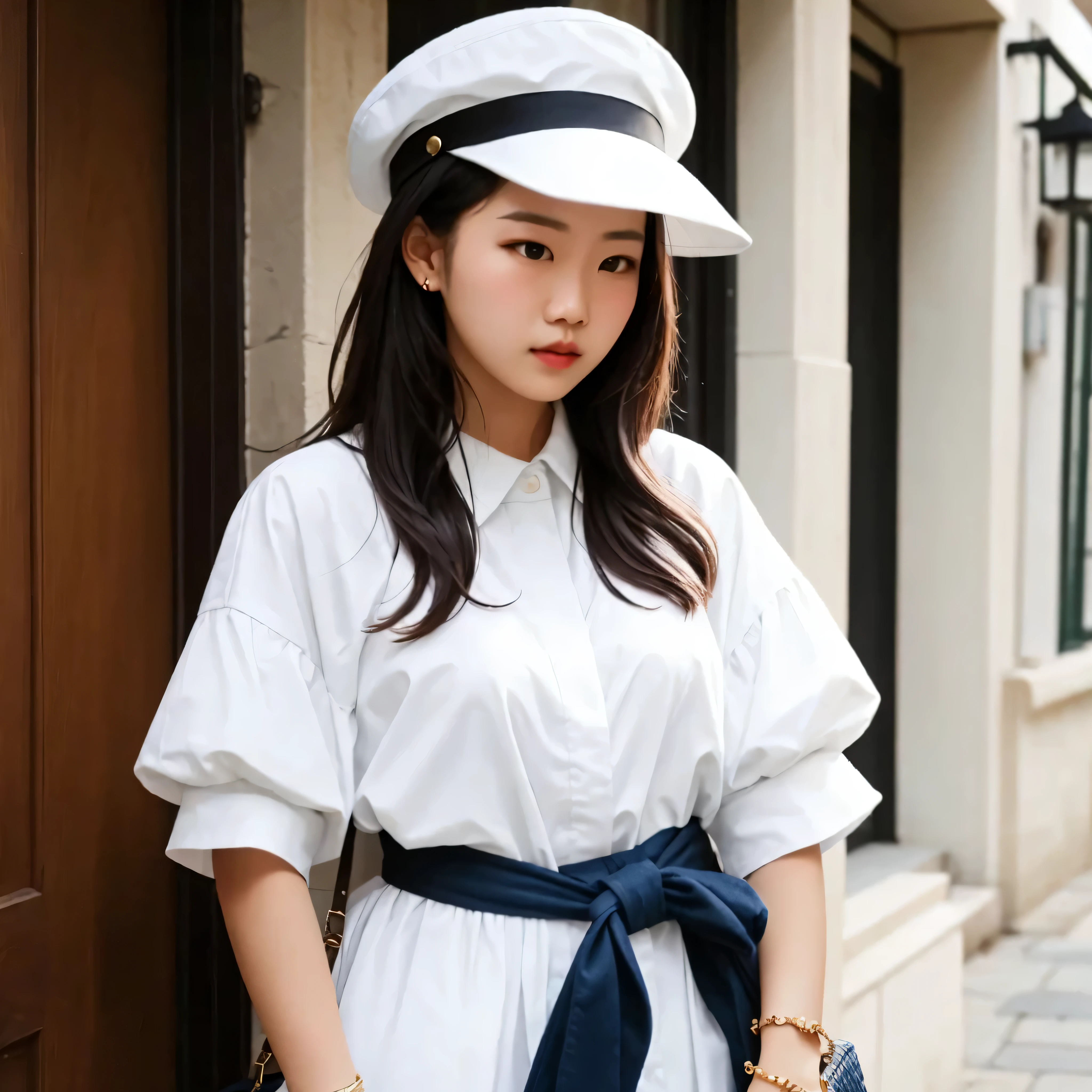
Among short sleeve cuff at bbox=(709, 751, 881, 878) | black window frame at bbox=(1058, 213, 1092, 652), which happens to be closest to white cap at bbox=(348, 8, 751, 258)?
short sleeve cuff at bbox=(709, 751, 881, 878)

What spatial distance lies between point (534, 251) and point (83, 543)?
2.69 ft

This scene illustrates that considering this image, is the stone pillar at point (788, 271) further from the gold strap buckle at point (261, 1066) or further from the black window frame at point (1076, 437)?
the black window frame at point (1076, 437)

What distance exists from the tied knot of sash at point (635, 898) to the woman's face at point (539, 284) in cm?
55

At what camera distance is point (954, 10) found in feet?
14.2

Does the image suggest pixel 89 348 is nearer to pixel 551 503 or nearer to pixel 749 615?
pixel 551 503

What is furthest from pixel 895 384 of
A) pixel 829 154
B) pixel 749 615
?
pixel 749 615

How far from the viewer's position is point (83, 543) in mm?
1793

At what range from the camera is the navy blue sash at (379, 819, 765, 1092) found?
4.39ft

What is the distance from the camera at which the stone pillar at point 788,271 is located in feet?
9.27

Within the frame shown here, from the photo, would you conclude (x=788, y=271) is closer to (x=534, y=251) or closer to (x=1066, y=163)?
(x=534, y=251)

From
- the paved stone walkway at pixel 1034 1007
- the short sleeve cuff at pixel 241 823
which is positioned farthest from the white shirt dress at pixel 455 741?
the paved stone walkway at pixel 1034 1007

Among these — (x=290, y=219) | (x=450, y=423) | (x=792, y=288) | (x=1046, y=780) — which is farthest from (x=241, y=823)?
(x=1046, y=780)

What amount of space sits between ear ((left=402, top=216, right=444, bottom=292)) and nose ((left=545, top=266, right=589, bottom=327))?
0.15 m

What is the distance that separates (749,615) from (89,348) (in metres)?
0.99
